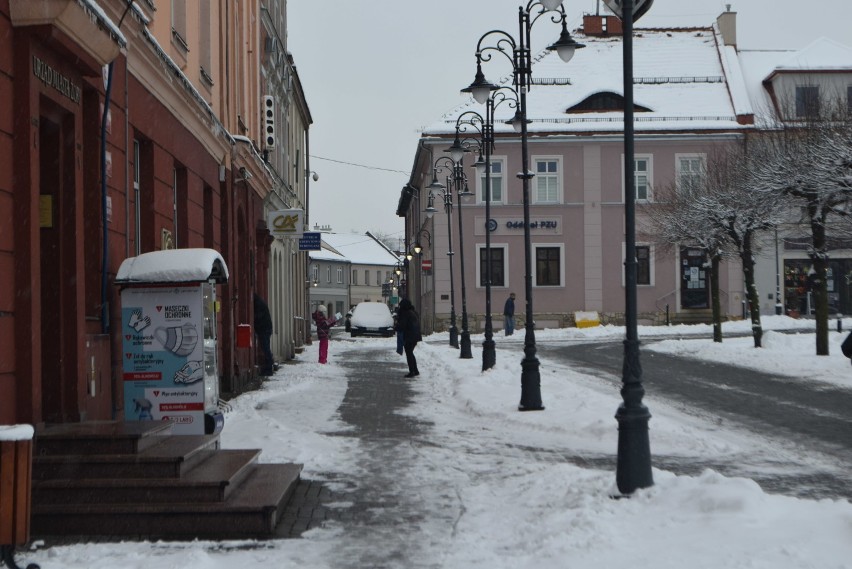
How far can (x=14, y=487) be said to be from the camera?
588 cm

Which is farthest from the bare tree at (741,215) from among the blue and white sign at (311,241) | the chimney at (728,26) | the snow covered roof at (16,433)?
the chimney at (728,26)

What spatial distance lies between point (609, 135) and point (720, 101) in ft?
18.6

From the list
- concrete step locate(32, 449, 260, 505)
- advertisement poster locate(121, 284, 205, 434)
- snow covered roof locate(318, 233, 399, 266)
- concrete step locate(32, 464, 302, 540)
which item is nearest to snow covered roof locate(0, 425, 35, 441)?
concrete step locate(32, 464, 302, 540)

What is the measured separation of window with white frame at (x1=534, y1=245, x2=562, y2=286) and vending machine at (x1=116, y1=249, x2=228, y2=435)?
36.9 m

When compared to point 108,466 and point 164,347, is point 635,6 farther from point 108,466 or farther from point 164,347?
point 164,347

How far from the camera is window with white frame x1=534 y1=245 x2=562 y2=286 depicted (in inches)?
1863

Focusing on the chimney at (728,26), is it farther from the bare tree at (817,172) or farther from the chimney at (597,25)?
the bare tree at (817,172)

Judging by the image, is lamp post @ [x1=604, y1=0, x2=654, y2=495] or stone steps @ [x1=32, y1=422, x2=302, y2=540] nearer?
stone steps @ [x1=32, y1=422, x2=302, y2=540]

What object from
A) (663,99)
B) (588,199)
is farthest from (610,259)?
(663,99)

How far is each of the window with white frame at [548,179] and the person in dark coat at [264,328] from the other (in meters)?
25.7

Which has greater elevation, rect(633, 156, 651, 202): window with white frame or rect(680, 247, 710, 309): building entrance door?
rect(633, 156, 651, 202): window with white frame

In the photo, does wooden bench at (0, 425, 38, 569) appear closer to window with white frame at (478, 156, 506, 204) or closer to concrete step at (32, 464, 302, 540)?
concrete step at (32, 464, 302, 540)

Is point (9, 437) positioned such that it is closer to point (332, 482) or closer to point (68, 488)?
point (68, 488)

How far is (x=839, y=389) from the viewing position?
60.6 feet
